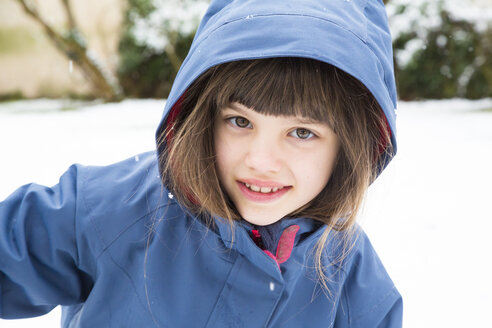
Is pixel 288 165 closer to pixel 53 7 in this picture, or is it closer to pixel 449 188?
pixel 449 188

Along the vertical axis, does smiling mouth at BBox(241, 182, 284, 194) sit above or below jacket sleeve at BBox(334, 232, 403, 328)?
above

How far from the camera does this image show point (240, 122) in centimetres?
104

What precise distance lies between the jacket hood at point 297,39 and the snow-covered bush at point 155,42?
269 inches

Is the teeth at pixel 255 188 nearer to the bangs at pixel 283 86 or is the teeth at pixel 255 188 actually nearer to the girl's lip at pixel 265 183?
the girl's lip at pixel 265 183

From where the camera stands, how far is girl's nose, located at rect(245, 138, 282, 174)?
3.14 ft

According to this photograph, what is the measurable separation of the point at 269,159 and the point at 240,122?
127 mm

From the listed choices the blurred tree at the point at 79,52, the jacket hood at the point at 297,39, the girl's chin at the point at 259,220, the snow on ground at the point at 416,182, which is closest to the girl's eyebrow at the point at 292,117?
the jacket hood at the point at 297,39

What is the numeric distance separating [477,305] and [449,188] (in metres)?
1.53

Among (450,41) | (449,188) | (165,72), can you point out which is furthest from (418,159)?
(165,72)

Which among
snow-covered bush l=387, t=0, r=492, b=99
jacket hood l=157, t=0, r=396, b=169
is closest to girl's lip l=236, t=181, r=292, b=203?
jacket hood l=157, t=0, r=396, b=169

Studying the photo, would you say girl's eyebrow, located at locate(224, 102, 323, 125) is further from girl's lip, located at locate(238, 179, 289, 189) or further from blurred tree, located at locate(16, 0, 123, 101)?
blurred tree, located at locate(16, 0, 123, 101)

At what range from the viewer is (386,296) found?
1.23 m

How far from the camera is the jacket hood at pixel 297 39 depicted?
87 centimetres

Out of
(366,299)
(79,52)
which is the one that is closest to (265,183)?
(366,299)
